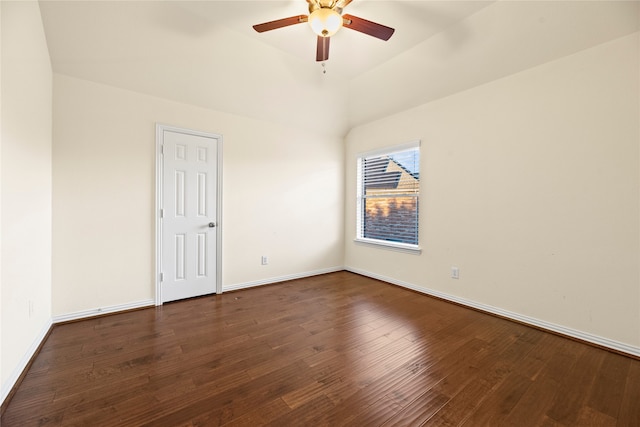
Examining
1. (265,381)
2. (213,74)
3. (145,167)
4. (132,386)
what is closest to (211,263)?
(145,167)

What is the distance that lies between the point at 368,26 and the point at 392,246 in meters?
2.81

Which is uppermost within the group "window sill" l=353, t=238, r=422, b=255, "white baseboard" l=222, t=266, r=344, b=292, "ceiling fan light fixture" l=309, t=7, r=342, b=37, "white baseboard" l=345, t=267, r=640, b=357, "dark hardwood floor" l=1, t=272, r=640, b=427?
"ceiling fan light fixture" l=309, t=7, r=342, b=37

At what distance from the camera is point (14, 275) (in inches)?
68.3

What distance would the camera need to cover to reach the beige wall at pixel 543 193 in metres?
2.18

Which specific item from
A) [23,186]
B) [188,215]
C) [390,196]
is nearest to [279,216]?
[188,215]

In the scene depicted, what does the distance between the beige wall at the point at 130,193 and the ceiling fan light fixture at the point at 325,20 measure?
1947 mm

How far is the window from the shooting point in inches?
148

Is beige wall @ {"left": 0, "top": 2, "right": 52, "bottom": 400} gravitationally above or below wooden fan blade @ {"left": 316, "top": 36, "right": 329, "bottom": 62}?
below

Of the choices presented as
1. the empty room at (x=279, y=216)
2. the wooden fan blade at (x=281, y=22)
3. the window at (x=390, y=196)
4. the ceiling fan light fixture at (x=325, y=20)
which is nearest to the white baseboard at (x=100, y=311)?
the empty room at (x=279, y=216)

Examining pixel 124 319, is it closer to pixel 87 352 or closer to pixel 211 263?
pixel 87 352

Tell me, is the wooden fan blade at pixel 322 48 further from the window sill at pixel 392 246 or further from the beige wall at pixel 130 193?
the window sill at pixel 392 246

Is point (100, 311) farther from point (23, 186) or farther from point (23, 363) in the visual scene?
point (23, 186)

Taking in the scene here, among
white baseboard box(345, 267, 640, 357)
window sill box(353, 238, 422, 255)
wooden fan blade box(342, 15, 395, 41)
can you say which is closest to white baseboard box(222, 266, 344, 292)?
window sill box(353, 238, 422, 255)

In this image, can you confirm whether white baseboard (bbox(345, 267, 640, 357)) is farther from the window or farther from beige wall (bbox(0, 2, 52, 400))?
beige wall (bbox(0, 2, 52, 400))
